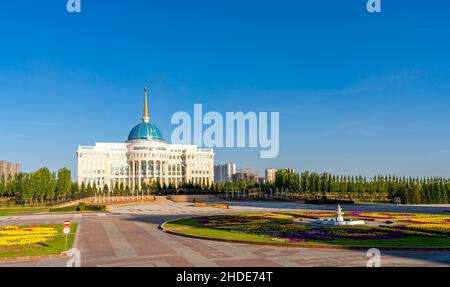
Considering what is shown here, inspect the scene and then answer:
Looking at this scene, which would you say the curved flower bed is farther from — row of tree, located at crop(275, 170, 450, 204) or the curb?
row of tree, located at crop(275, 170, 450, 204)

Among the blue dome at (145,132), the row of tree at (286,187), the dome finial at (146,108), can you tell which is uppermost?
the dome finial at (146,108)

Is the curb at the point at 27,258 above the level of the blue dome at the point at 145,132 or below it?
below

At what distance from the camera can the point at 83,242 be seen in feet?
83.3

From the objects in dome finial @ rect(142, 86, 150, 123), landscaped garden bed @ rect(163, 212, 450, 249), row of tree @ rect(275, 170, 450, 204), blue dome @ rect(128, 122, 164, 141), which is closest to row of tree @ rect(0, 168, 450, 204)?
row of tree @ rect(275, 170, 450, 204)

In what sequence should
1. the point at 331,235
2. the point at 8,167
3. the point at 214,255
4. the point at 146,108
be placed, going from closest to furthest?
the point at 214,255
the point at 331,235
the point at 146,108
the point at 8,167

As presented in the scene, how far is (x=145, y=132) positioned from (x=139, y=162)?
11118 mm

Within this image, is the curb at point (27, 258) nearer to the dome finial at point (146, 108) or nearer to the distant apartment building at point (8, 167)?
the dome finial at point (146, 108)

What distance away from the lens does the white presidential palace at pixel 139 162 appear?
413ft

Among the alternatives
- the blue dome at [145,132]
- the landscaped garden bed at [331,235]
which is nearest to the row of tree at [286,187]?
the blue dome at [145,132]

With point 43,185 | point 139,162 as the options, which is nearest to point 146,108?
point 139,162

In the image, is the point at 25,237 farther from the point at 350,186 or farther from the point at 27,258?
the point at 350,186

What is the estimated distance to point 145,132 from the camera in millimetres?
131000
